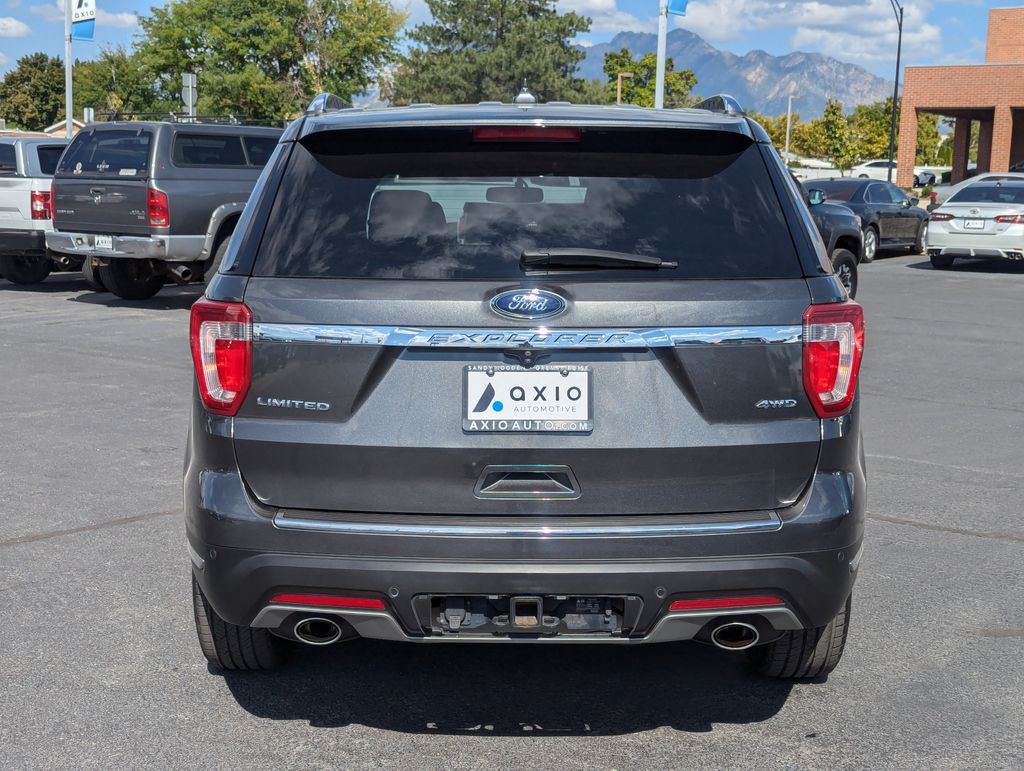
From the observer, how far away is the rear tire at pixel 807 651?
4.07m

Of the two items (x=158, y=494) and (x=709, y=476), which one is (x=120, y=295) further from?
(x=709, y=476)

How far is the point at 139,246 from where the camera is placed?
15031 millimetres

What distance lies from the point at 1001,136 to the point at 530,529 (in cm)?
5090

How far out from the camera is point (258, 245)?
3.54m

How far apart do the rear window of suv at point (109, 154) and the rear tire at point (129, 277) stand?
4.19 feet

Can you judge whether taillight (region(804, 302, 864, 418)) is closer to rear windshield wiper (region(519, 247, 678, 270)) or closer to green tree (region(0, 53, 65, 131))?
rear windshield wiper (region(519, 247, 678, 270))

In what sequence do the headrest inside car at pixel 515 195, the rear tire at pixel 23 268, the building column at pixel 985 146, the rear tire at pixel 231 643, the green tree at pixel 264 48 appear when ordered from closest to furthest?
the headrest inside car at pixel 515 195, the rear tire at pixel 231 643, the rear tire at pixel 23 268, the building column at pixel 985 146, the green tree at pixel 264 48

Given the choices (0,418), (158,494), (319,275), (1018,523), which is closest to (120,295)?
(0,418)

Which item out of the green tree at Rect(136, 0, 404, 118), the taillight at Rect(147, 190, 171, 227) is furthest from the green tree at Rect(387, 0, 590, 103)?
the taillight at Rect(147, 190, 171, 227)

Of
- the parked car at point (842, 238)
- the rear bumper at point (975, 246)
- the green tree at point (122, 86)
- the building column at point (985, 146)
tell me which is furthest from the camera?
the green tree at point (122, 86)

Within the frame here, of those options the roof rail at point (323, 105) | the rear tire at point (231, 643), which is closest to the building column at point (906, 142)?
the roof rail at point (323, 105)

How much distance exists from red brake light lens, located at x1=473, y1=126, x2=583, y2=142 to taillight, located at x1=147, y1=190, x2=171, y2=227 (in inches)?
475

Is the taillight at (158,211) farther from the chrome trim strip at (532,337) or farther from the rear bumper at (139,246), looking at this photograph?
the chrome trim strip at (532,337)

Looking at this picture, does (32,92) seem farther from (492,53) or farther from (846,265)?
(846,265)
